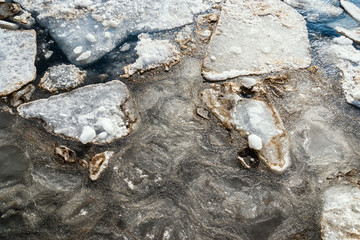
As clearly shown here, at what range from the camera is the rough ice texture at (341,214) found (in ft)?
4.50

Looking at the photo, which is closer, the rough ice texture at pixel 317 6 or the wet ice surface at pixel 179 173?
the wet ice surface at pixel 179 173

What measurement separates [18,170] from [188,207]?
3.16 ft

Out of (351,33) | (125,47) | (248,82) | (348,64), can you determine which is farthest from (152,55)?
(351,33)

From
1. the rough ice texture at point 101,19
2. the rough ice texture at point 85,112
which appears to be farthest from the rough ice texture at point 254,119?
the rough ice texture at point 101,19

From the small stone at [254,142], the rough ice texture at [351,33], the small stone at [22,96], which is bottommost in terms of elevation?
the small stone at [22,96]

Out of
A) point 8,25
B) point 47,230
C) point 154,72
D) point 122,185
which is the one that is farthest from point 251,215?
point 8,25

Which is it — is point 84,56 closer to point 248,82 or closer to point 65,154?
point 65,154

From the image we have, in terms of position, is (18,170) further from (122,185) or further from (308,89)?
(308,89)

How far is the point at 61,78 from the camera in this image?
6.54ft

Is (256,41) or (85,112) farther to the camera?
(256,41)

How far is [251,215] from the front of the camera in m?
1.44

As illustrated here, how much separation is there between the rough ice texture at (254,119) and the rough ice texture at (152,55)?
17.0 inches

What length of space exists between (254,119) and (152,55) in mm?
958

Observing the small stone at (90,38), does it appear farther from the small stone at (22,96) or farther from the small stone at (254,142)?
the small stone at (254,142)
